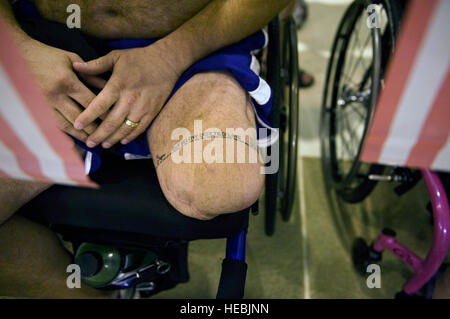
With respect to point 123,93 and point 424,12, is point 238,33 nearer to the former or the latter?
point 123,93

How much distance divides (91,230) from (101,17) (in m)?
0.43

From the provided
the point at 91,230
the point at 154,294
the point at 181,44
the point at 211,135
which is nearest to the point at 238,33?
the point at 181,44

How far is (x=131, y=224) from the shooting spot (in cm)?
56

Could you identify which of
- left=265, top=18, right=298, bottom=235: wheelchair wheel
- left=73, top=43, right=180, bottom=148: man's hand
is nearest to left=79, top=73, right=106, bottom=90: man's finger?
left=73, top=43, right=180, bottom=148: man's hand

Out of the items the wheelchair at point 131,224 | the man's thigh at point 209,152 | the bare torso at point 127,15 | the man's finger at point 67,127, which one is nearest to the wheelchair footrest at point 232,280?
the wheelchair at point 131,224

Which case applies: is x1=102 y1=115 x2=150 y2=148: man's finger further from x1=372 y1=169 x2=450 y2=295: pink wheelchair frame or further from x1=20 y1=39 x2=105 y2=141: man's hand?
x1=372 y1=169 x2=450 y2=295: pink wheelchair frame

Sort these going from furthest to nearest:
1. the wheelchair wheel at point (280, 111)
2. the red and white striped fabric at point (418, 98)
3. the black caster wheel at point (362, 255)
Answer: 1. the black caster wheel at point (362, 255)
2. the wheelchair wheel at point (280, 111)
3. the red and white striped fabric at point (418, 98)

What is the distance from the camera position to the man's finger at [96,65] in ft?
1.78

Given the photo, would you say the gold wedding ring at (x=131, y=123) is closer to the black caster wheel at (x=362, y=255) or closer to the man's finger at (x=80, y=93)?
the man's finger at (x=80, y=93)

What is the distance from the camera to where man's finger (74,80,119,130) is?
515 millimetres

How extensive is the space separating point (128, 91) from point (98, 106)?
6 centimetres

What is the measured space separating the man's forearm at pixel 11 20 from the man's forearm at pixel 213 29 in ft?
0.85

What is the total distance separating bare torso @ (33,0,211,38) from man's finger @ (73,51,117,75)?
82 mm

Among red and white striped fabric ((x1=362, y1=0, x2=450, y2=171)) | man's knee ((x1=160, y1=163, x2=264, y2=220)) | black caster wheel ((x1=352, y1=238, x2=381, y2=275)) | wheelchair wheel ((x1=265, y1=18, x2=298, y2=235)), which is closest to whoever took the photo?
red and white striped fabric ((x1=362, y1=0, x2=450, y2=171))
